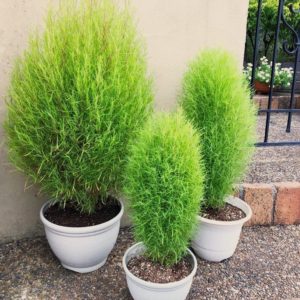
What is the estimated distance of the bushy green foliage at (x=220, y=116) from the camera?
2.01m

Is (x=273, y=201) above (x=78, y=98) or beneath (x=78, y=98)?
beneath

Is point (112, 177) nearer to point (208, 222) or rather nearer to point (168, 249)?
point (168, 249)

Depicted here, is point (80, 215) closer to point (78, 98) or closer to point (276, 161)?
point (78, 98)

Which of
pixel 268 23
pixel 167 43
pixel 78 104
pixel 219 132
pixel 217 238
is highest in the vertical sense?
pixel 268 23

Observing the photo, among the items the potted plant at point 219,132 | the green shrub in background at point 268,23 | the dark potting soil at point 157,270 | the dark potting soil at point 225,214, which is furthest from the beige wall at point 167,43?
the green shrub in background at point 268,23

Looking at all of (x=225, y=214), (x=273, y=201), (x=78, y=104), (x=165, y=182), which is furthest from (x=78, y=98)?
(x=273, y=201)

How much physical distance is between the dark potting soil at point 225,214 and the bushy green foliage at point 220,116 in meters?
0.12

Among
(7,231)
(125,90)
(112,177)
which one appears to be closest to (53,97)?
(125,90)

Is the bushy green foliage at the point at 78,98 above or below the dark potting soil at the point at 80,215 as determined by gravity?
above

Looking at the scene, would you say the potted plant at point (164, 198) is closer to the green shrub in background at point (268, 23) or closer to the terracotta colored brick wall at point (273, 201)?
the terracotta colored brick wall at point (273, 201)

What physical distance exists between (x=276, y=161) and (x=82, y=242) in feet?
6.17

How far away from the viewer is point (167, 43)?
2.29 metres

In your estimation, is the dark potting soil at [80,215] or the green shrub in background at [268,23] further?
the green shrub in background at [268,23]

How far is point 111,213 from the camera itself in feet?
6.98
